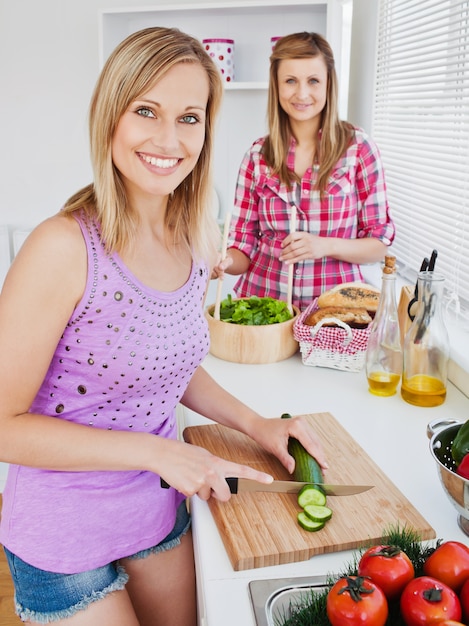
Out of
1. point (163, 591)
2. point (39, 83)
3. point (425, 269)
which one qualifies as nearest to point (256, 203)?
point (425, 269)

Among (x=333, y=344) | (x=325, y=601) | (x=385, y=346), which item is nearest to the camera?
(x=325, y=601)

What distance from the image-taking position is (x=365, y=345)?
1.59m

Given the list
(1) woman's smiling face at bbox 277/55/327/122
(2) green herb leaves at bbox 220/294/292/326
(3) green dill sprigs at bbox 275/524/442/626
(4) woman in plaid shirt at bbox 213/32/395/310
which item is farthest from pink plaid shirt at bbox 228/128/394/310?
(3) green dill sprigs at bbox 275/524/442/626

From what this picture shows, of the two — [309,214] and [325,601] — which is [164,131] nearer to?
[325,601]

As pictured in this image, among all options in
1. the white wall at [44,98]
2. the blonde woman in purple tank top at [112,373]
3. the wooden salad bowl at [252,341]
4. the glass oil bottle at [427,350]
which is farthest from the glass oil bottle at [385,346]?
the white wall at [44,98]

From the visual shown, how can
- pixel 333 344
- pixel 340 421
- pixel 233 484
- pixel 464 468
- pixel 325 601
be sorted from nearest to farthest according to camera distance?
pixel 325 601 < pixel 464 468 < pixel 233 484 < pixel 340 421 < pixel 333 344

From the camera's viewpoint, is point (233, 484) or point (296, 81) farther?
point (296, 81)

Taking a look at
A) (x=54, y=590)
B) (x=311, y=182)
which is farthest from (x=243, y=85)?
(x=54, y=590)

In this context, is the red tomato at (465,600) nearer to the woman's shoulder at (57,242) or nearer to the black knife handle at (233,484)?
the black knife handle at (233,484)

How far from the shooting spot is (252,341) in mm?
1669

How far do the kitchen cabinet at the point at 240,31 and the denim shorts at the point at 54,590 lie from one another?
2235 mm

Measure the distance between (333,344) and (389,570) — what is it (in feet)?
3.04

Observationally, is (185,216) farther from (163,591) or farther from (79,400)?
(163,591)

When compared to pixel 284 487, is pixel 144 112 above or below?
above
